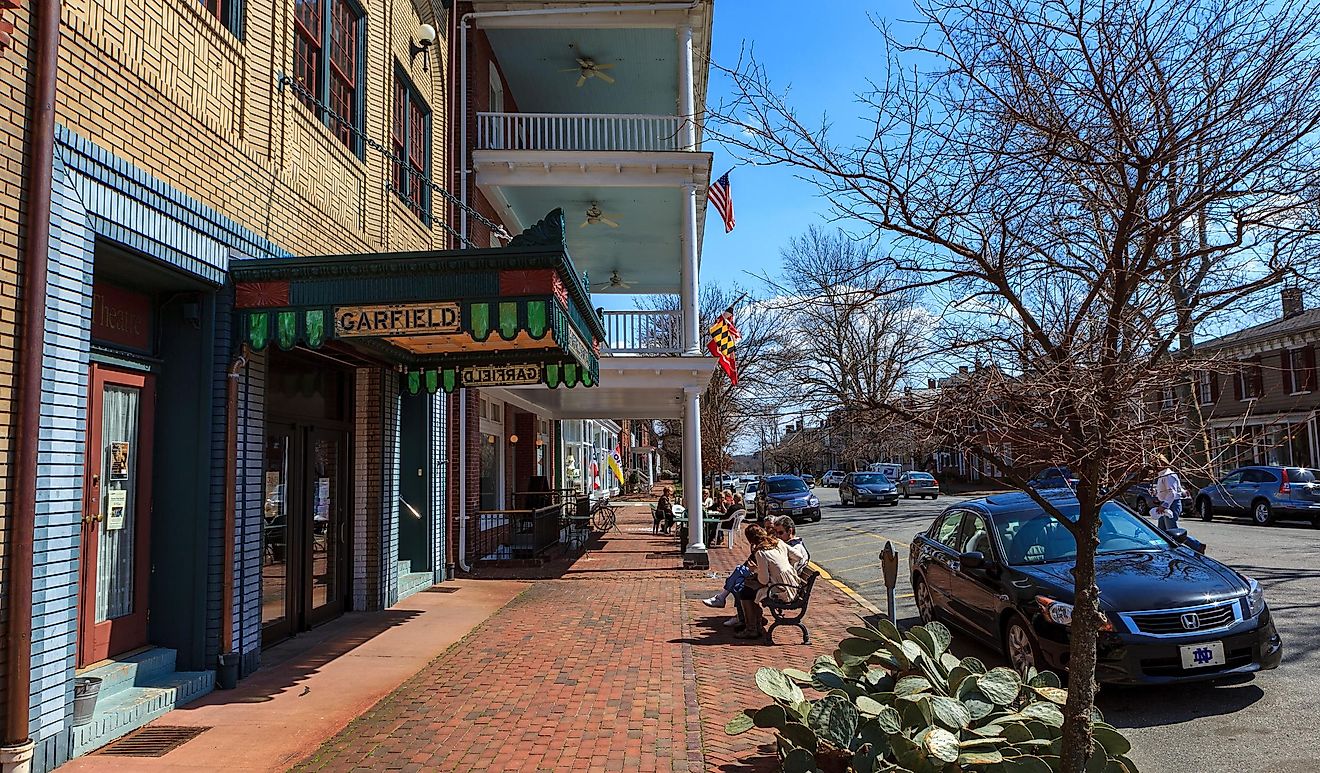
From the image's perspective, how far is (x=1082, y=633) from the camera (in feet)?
12.4

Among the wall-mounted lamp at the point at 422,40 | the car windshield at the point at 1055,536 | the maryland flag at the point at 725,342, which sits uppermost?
the wall-mounted lamp at the point at 422,40

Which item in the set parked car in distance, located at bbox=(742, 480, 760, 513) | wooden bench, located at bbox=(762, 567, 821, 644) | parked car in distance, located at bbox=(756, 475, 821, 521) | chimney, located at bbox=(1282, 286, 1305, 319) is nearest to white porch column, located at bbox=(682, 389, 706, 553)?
wooden bench, located at bbox=(762, 567, 821, 644)

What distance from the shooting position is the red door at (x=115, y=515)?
18.0 feet

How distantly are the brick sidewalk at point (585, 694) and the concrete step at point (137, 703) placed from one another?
48.1 inches

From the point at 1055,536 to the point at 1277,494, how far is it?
18.6 m

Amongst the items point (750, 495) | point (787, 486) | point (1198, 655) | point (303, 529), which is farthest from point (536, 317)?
point (750, 495)

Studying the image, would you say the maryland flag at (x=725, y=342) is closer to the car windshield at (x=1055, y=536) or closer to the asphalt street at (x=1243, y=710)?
the asphalt street at (x=1243, y=710)

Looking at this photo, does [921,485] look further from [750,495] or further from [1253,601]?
[1253,601]

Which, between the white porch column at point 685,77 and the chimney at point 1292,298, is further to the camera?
the white porch column at point 685,77

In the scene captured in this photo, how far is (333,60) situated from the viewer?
8.79 metres

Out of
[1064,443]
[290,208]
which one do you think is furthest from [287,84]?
[1064,443]

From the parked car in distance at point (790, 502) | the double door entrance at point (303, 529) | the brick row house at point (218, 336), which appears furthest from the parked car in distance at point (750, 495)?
the double door entrance at point (303, 529)

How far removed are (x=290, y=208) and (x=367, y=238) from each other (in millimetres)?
1752

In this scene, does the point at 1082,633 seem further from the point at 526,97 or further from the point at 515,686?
the point at 526,97
